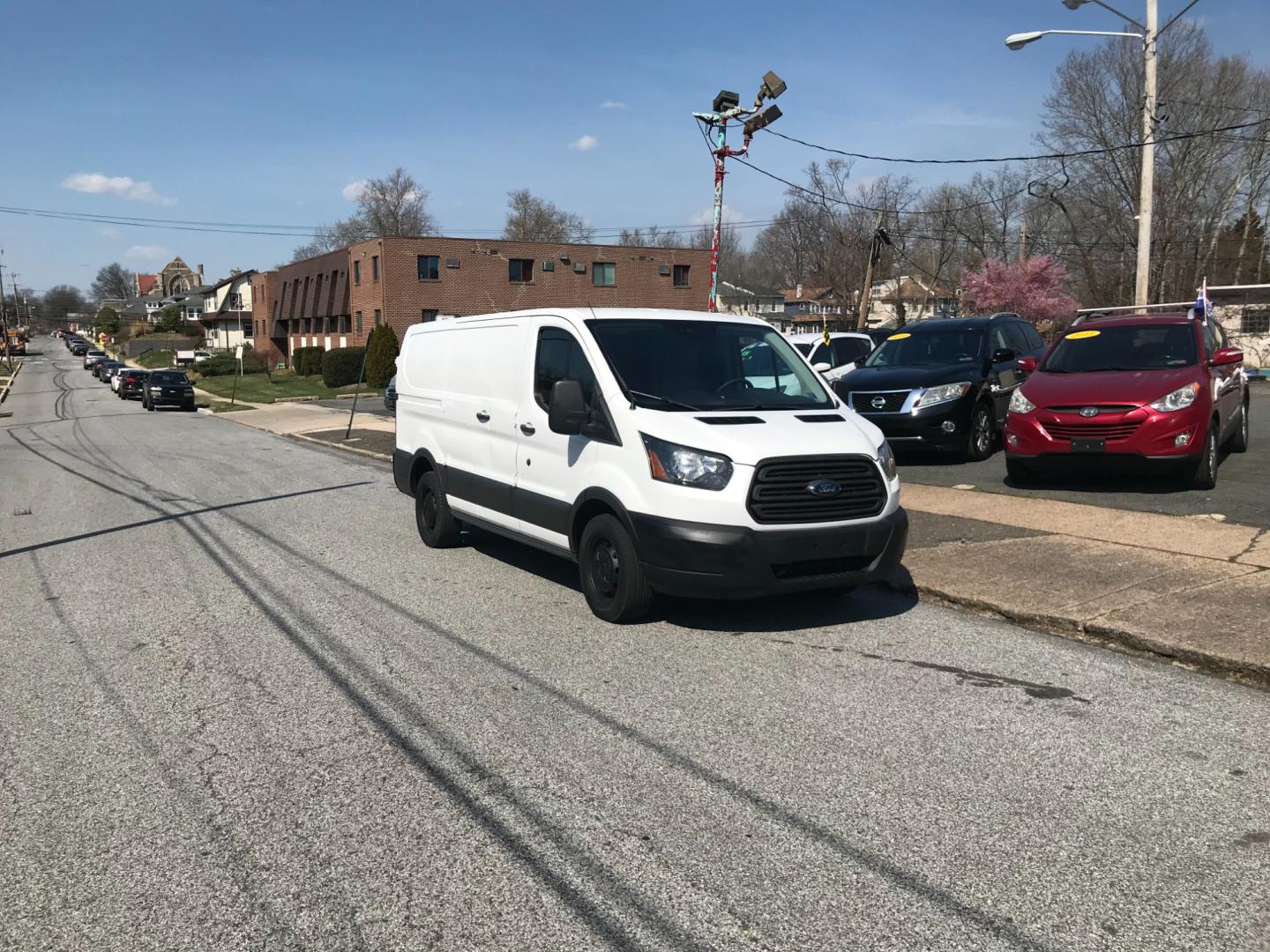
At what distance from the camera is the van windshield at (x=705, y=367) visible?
6.74 m

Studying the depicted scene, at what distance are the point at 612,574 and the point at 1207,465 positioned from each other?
6834 mm

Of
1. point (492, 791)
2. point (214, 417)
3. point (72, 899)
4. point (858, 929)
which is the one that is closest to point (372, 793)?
point (492, 791)

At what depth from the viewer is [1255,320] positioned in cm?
3075

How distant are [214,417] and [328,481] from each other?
23016 mm

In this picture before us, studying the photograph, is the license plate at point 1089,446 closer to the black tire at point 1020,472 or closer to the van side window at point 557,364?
the black tire at point 1020,472

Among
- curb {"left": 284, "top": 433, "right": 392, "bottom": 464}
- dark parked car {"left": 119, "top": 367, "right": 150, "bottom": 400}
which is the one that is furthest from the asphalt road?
dark parked car {"left": 119, "top": 367, "right": 150, "bottom": 400}

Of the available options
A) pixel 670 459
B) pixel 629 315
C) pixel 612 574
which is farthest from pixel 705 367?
pixel 612 574

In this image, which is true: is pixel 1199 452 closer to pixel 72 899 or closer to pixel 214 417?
pixel 72 899

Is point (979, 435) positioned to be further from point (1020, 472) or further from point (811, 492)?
point (811, 492)

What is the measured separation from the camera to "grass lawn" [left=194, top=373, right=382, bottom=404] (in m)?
45.3

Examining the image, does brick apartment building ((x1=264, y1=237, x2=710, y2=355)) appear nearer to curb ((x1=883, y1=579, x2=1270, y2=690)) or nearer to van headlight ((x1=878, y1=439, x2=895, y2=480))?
van headlight ((x1=878, y1=439, x2=895, y2=480))

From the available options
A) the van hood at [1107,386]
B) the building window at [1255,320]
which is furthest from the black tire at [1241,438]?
the building window at [1255,320]

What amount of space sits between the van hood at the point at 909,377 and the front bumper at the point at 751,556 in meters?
6.94

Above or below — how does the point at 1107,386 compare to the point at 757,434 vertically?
above
